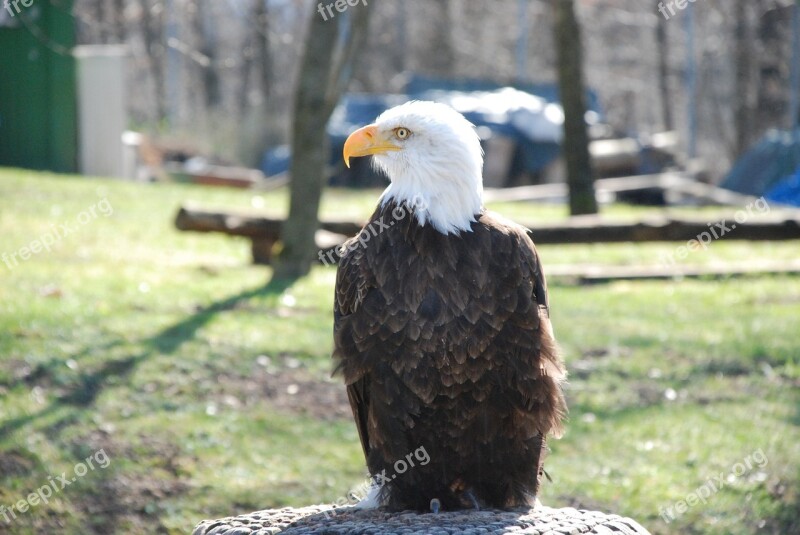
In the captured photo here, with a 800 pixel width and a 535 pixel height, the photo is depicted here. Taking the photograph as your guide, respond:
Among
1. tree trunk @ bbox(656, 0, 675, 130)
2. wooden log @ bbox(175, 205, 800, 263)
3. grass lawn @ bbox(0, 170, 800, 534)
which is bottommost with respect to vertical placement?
grass lawn @ bbox(0, 170, 800, 534)

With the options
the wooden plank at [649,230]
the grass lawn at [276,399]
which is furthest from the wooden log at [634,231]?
the grass lawn at [276,399]

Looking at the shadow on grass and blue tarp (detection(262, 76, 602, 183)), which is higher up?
blue tarp (detection(262, 76, 602, 183))

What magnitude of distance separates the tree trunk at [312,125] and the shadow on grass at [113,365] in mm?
889

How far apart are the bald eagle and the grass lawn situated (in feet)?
5.06

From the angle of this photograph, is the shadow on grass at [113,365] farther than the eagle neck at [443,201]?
Yes

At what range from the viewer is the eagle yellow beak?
384cm

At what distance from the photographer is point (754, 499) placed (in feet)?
17.2

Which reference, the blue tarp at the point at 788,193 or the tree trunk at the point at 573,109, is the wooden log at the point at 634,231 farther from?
the blue tarp at the point at 788,193

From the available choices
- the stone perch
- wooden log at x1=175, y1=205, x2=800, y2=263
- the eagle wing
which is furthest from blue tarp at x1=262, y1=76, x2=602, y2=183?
the stone perch

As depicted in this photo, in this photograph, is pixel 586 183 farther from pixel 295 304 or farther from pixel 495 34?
pixel 495 34

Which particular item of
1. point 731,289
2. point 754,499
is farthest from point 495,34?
point 754,499

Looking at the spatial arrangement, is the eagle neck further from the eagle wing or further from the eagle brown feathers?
the eagle wing

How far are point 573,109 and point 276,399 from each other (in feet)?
24.6

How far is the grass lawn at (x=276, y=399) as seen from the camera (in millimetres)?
5172
